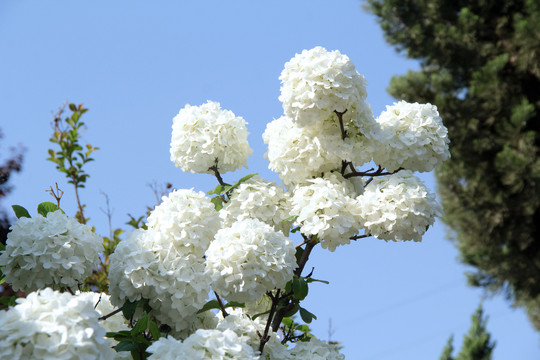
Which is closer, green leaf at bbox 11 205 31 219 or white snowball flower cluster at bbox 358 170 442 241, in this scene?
white snowball flower cluster at bbox 358 170 442 241

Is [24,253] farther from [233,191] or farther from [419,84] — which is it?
[419,84]

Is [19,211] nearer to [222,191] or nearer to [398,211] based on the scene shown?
[222,191]

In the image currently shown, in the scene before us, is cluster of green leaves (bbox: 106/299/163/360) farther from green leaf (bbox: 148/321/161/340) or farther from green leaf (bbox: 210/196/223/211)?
green leaf (bbox: 210/196/223/211)

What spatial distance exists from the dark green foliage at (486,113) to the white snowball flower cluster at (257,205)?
8040 mm

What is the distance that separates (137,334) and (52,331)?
2.02 ft

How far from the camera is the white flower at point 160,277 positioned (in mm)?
2314

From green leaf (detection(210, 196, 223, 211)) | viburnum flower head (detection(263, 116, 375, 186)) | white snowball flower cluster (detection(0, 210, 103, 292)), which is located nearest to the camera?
white snowball flower cluster (detection(0, 210, 103, 292))

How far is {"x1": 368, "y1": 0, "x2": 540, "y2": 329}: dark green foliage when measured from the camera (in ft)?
33.7

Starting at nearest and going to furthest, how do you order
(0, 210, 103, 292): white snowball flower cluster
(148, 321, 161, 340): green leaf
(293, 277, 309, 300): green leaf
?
(148, 321, 161, 340): green leaf < (0, 210, 103, 292): white snowball flower cluster < (293, 277, 309, 300): green leaf

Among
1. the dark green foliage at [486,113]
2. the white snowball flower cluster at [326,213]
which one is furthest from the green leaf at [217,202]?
the dark green foliage at [486,113]

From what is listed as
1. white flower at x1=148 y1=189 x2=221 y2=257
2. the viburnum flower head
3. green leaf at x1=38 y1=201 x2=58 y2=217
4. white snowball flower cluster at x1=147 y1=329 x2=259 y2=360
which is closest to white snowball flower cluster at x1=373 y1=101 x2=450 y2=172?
the viburnum flower head

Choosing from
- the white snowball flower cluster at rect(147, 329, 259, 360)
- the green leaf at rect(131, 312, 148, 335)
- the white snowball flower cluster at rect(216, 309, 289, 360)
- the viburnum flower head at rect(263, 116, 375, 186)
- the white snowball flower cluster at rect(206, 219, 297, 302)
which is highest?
the viburnum flower head at rect(263, 116, 375, 186)

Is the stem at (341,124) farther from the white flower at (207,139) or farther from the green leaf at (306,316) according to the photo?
the green leaf at (306,316)

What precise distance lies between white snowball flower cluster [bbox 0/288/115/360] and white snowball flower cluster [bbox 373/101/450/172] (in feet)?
4.82
